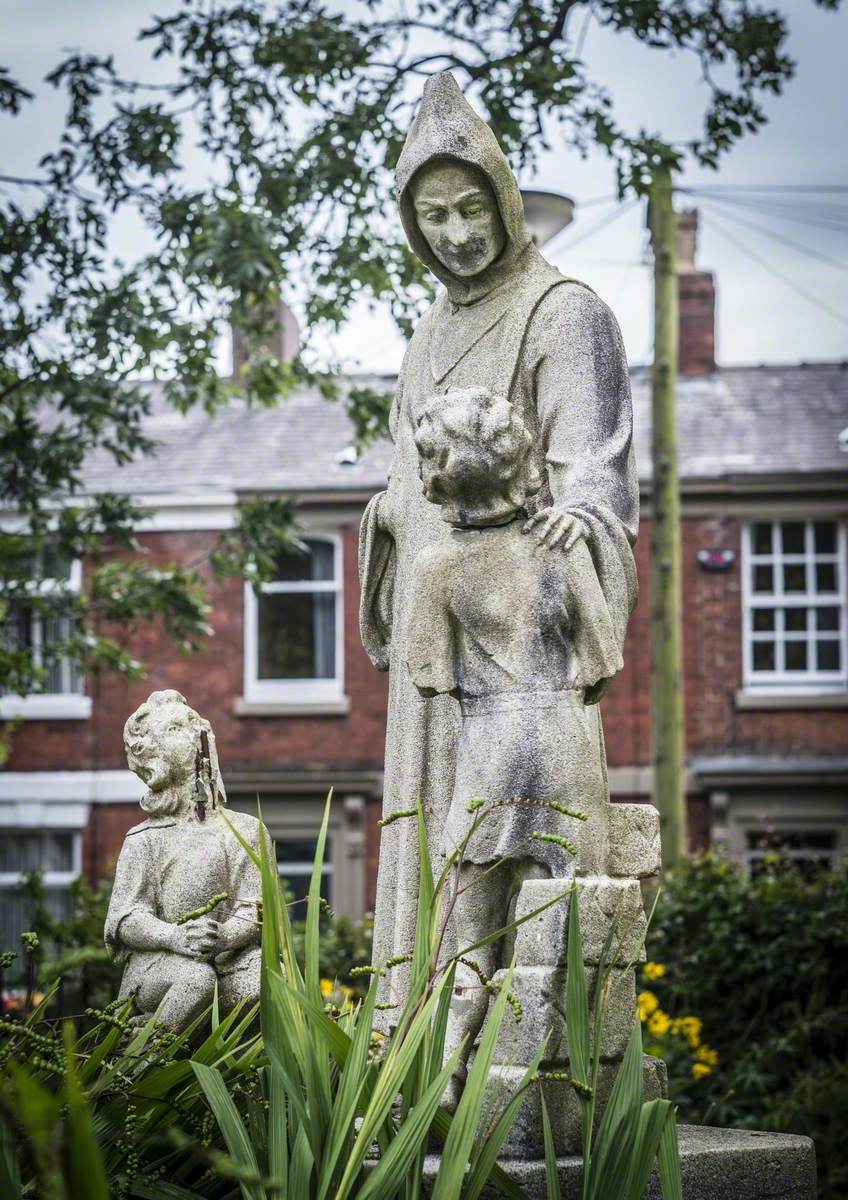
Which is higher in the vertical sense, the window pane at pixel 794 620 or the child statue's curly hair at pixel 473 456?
the window pane at pixel 794 620

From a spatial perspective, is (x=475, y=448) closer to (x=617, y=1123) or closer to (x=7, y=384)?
(x=617, y=1123)

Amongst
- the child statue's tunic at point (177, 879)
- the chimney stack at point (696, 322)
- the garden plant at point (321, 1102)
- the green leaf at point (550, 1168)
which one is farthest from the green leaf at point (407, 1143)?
the chimney stack at point (696, 322)

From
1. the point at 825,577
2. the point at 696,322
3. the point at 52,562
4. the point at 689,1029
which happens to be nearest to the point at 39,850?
the point at 825,577

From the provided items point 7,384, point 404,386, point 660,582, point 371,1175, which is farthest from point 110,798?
point 371,1175

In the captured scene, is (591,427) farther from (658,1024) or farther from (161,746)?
(658,1024)

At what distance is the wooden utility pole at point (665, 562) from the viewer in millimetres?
15812

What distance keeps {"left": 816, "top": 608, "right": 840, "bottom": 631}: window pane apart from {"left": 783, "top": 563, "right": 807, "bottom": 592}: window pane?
36 cm

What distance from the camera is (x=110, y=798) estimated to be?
24938 millimetres

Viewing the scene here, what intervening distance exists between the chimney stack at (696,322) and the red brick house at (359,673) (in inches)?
34.8

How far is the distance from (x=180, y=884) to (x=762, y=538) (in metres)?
19.4

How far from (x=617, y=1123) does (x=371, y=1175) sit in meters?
0.63

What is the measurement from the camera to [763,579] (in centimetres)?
2438

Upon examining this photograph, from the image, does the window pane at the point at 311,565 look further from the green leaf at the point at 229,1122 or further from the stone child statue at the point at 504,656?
the green leaf at the point at 229,1122

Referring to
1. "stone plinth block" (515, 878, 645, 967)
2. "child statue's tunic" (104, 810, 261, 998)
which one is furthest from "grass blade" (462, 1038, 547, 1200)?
"child statue's tunic" (104, 810, 261, 998)
